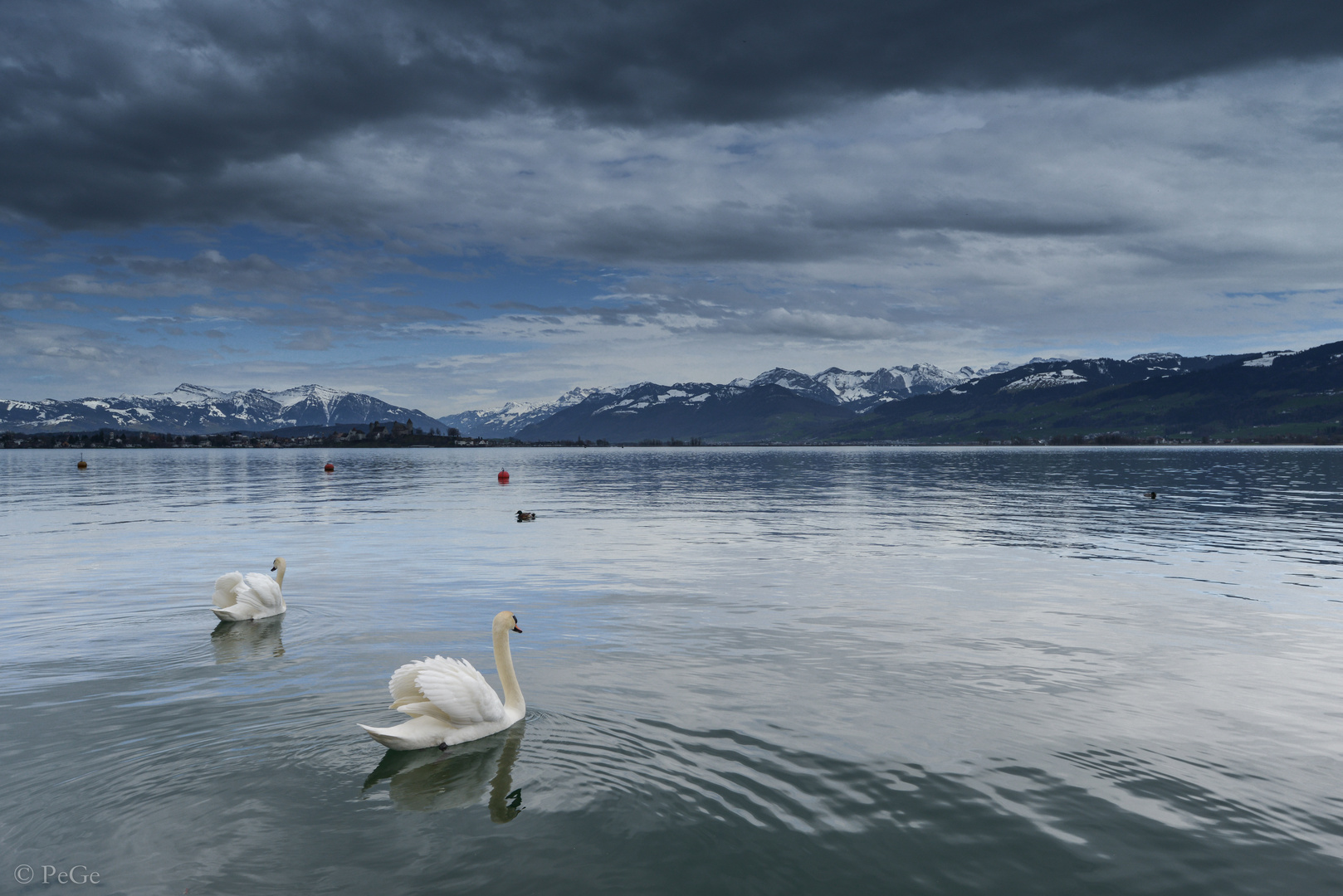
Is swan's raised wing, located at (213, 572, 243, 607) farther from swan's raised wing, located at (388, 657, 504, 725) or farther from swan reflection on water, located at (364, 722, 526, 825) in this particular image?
swan reflection on water, located at (364, 722, 526, 825)

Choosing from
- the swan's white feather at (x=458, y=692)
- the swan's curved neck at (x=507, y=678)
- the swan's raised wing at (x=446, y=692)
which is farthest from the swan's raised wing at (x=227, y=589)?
the swan's white feather at (x=458, y=692)

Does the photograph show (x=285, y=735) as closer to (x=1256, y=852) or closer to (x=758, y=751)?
(x=758, y=751)

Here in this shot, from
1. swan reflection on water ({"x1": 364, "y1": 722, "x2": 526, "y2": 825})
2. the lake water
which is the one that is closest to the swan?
swan reflection on water ({"x1": 364, "y1": 722, "x2": 526, "y2": 825})

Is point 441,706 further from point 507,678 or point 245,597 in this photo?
point 245,597

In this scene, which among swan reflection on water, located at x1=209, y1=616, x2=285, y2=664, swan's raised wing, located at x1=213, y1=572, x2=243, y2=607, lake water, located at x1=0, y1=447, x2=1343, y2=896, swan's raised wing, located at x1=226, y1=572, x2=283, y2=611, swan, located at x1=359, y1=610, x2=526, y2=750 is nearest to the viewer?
lake water, located at x1=0, y1=447, x2=1343, y2=896

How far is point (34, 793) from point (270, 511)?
60.3 meters

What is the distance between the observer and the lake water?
32.4 ft

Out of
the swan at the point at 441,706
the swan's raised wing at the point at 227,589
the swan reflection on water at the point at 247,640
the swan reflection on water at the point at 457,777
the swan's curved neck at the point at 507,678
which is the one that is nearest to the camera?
the swan reflection on water at the point at 457,777

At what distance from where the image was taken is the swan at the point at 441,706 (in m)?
12.6

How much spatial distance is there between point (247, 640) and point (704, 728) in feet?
47.0

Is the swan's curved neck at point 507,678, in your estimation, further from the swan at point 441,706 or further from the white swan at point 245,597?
the white swan at point 245,597

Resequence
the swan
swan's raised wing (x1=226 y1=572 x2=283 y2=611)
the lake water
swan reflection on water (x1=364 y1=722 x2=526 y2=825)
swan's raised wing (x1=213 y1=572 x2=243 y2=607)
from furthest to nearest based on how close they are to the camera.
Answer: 1. swan's raised wing (x1=213 y1=572 x2=243 y2=607)
2. swan's raised wing (x1=226 y1=572 x2=283 y2=611)
3. the swan
4. swan reflection on water (x1=364 y1=722 x2=526 y2=825)
5. the lake water

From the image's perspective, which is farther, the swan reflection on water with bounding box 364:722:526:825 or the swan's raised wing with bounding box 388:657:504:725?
the swan's raised wing with bounding box 388:657:504:725

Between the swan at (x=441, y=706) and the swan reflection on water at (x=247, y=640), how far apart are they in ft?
28.0
